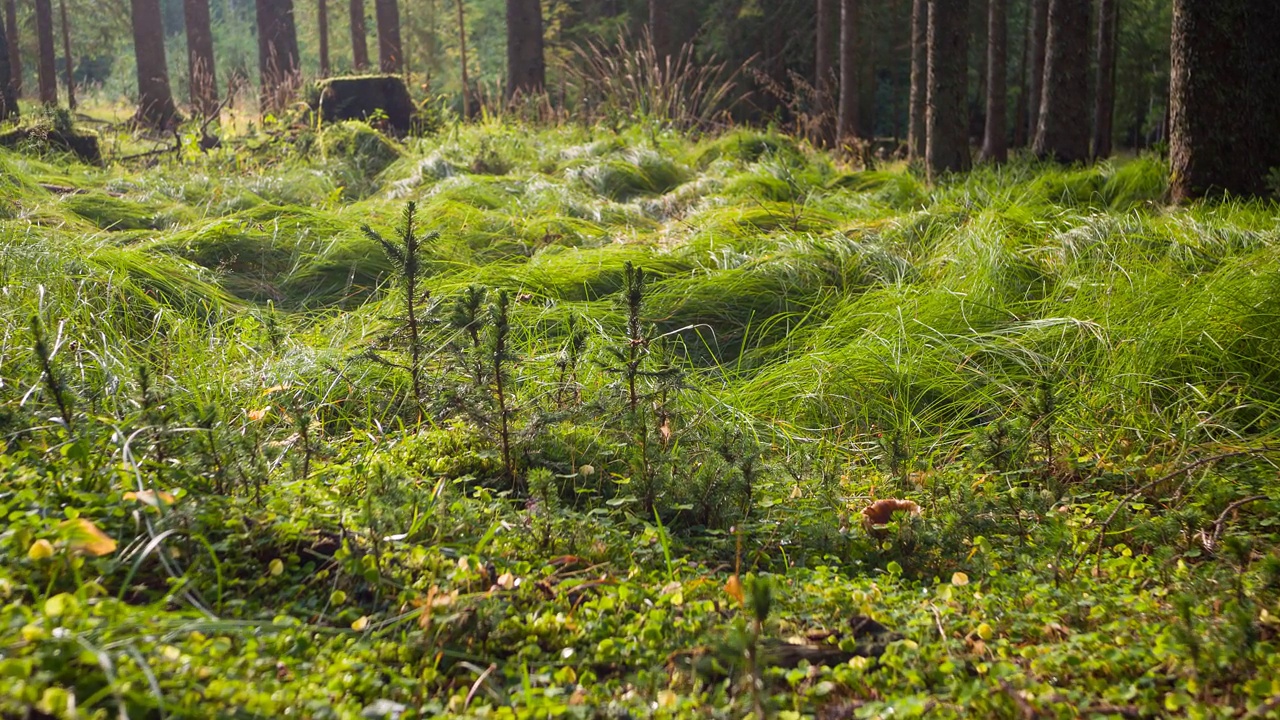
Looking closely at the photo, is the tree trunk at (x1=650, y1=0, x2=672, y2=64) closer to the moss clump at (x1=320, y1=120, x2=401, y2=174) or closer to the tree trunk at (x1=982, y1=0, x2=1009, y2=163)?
the tree trunk at (x1=982, y1=0, x2=1009, y2=163)

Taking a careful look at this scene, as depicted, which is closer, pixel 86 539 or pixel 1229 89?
pixel 86 539

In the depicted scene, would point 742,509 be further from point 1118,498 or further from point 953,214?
point 953,214

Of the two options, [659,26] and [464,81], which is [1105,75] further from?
[464,81]

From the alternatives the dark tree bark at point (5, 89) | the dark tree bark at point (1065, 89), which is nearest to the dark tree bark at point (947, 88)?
the dark tree bark at point (1065, 89)

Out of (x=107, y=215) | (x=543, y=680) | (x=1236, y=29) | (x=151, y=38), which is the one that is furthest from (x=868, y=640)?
(x=151, y=38)

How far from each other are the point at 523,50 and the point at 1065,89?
27.3 feet

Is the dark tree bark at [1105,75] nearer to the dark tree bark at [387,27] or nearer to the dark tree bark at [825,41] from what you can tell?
the dark tree bark at [825,41]

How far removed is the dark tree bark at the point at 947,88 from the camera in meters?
6.89

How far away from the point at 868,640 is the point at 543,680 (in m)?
0.62

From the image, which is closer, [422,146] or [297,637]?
[297,637]

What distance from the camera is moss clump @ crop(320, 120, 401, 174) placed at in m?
8.52

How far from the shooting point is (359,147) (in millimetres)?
8844

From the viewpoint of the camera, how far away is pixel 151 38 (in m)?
15.2

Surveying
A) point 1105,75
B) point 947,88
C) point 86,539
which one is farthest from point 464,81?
point 86,539
